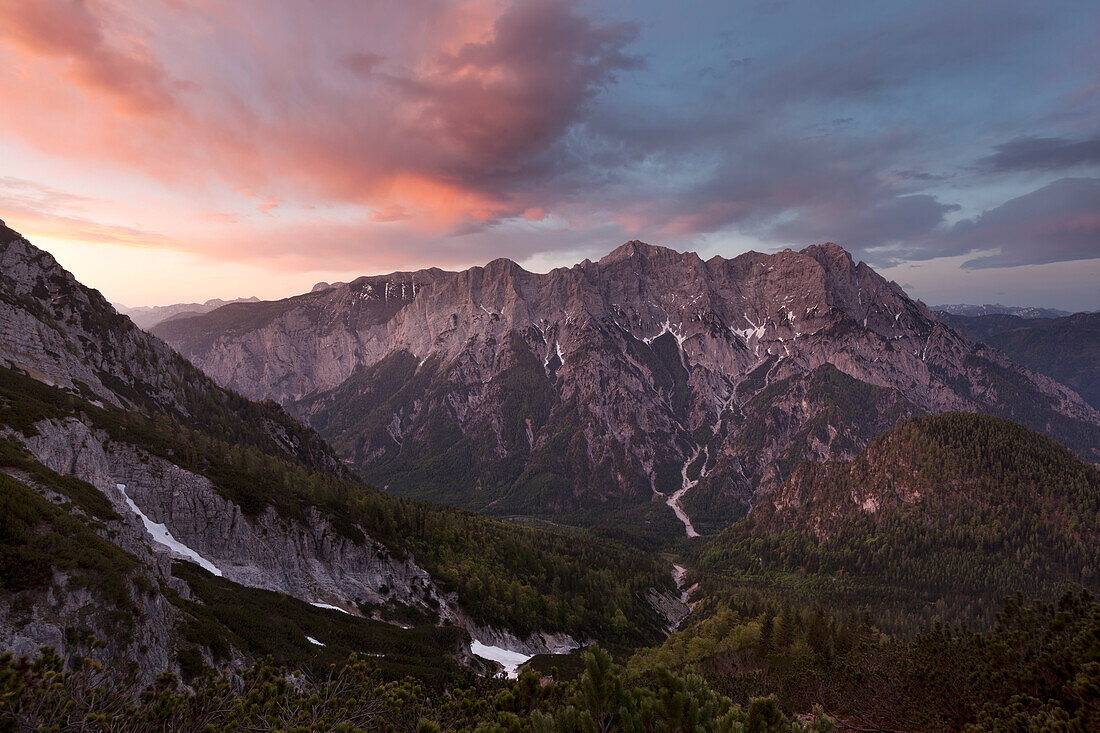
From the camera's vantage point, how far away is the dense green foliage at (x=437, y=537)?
8562 cm

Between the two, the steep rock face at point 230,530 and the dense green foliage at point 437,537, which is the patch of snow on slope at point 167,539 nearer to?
the steep rock face at point 230,530

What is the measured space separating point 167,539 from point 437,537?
66365 mm

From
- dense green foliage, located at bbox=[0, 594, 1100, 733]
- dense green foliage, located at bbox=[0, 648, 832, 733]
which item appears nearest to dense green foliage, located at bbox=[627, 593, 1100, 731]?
dense green foliage, located at bbox=[0, 594, 1100, 733]

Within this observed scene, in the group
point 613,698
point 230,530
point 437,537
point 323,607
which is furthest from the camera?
point 437,537

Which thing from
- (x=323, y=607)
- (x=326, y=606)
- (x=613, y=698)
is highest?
(x=613, y=698)

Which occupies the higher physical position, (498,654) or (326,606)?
(326,606)

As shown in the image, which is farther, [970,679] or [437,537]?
[437,537]

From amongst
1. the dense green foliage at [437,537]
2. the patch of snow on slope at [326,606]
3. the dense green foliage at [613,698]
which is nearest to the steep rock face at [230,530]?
the patch of snow on slope at [326,606]

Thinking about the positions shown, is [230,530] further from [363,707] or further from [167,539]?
[363,707]

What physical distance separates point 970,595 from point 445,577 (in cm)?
21118

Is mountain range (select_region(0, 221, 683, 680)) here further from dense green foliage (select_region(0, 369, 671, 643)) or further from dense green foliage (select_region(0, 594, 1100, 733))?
dense green foliage (select_region(0, 594, 1100, 733))

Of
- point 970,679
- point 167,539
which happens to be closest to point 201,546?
point 167,539

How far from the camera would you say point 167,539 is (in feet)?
246

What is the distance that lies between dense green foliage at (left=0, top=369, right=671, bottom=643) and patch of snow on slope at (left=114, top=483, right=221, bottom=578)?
9.44 metres
